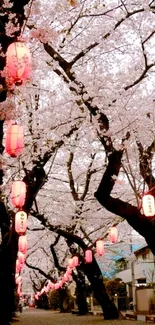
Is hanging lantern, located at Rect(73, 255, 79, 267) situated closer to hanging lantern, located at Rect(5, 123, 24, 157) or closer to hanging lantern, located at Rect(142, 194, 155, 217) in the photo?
hanging lantern, located at Rect(142, 194, 155, 217)

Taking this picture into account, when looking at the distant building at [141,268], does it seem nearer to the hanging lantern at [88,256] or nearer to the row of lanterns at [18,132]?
the hanging lantern at [88,256]

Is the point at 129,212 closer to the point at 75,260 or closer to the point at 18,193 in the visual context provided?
the point at 18,193

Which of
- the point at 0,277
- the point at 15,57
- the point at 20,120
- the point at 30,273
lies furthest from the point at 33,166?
the point at 30,273

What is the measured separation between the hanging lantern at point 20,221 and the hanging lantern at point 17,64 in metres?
9.33

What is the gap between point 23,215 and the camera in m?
16.3

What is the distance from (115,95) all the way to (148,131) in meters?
3.91

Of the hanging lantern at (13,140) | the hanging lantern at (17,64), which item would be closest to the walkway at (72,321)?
the hanging lantern at (13,140)

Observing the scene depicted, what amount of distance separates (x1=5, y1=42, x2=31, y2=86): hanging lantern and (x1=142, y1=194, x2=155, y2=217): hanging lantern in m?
6.87

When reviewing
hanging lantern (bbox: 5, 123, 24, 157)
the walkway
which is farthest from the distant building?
hanging lantern (bbox: 5, 123, 24, 157)

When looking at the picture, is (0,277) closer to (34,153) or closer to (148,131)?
(34,153)

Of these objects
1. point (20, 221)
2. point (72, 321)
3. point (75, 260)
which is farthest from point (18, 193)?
point (72, 321)

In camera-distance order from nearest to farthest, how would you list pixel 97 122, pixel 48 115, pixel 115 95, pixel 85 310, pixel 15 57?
pixel 15 57 → pixel 97 122 → pixel 115 95 → pixel 48 115 → pixel 85 310

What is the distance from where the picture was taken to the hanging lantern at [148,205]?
13117mm

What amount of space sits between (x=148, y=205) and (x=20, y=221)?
5.06 m
